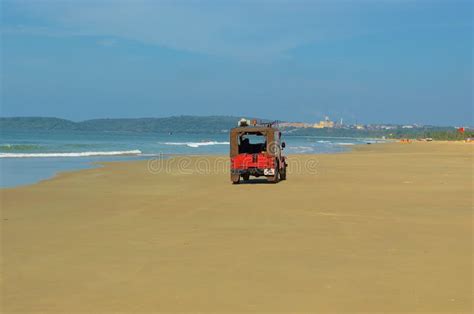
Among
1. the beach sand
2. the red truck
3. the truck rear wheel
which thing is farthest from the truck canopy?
the beach sand

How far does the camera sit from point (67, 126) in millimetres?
199375

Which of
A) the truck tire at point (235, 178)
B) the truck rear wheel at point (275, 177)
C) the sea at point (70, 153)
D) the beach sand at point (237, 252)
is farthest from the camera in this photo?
the sea at point (70, 153)

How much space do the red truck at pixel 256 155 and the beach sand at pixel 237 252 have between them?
14.4 ft

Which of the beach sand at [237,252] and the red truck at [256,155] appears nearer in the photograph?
the beach sand at [237,252]

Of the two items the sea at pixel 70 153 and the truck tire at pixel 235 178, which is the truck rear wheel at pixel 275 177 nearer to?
the truck tire at pixel 235 178

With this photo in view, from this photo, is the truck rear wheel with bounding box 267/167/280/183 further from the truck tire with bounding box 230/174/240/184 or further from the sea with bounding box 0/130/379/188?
the sea with bounding box 0/130/379/188

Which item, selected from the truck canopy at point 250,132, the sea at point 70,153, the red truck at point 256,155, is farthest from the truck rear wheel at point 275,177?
the sea at point 70,153

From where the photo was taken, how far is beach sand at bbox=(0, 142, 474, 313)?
6.42 meters

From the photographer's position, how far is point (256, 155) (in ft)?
71.4

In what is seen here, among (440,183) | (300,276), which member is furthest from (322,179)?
(300,276)

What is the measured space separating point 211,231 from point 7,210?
207 inches

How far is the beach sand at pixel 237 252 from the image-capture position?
253 inches

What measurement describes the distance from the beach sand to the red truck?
14.4ft

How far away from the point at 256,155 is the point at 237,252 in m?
13.0
